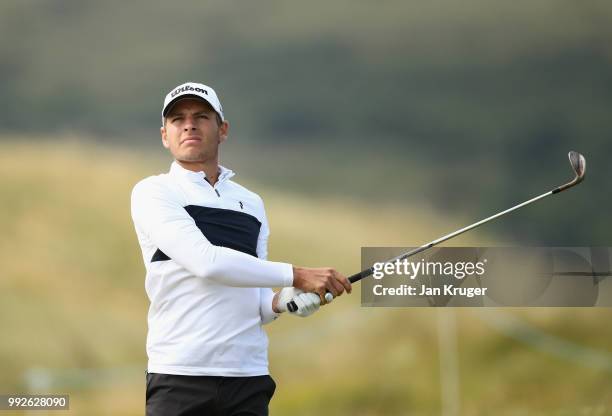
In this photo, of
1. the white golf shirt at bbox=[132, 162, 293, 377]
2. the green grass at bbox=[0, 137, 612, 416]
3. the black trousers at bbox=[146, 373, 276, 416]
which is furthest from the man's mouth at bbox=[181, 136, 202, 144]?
the green grass at bbox=[0, 137, 612, 416]

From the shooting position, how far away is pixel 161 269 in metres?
2.03

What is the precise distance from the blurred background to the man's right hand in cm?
255

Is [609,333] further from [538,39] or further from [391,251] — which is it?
[538,39]

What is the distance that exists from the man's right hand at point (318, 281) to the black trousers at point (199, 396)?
250 millimetres

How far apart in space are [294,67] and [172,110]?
9.22 ft

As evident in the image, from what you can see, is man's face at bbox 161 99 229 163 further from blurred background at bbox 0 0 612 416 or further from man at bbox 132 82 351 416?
blurred background at bbox 0 0 612 416

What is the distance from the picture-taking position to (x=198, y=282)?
202 centimetres

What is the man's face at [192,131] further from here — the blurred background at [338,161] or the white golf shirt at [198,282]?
the blurred background at [338,161]

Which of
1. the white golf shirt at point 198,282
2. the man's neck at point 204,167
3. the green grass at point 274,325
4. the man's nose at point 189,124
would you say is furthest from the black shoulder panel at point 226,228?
the green grass at point 274,325

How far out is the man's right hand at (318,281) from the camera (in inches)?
82.7

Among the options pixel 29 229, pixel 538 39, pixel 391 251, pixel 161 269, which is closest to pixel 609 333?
pixel 391 251

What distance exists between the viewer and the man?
6.51 feet

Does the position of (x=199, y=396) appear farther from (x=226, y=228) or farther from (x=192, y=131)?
(x=192, y=131)

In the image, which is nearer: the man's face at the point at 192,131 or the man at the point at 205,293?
the man at the point at 205,293
